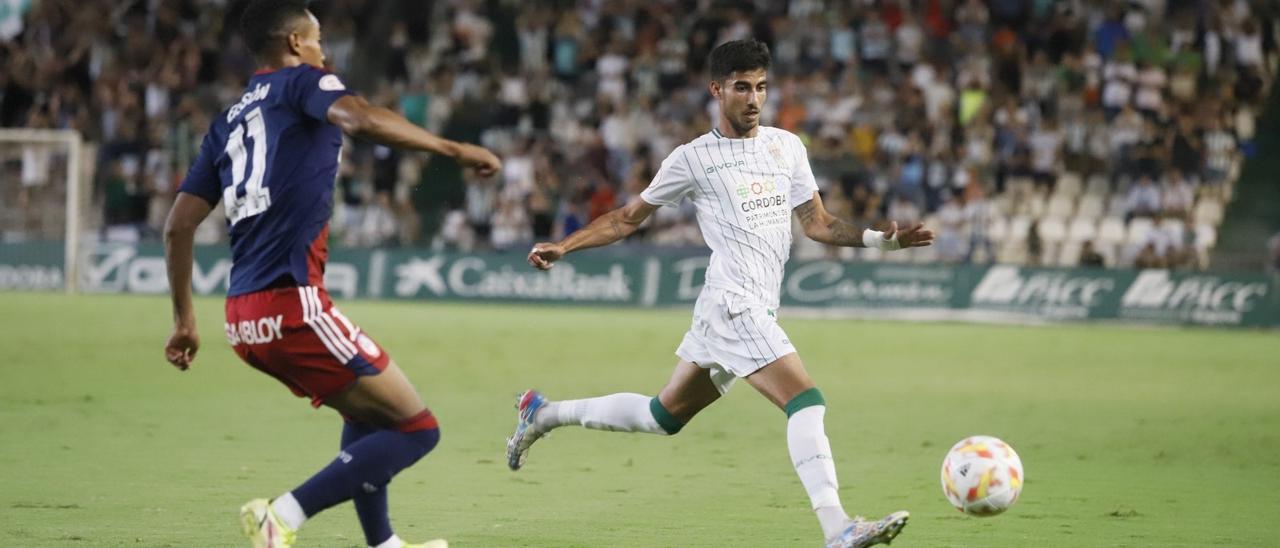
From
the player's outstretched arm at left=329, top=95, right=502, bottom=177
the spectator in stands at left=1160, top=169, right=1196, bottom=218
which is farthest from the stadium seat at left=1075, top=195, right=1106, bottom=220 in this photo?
the player's outstretched arm at left=329, top=95, right=502, bottom=177

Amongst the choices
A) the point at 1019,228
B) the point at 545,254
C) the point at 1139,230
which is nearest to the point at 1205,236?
the point at 1139,230

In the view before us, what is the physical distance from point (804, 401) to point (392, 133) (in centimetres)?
253

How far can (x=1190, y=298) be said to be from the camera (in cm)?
2491

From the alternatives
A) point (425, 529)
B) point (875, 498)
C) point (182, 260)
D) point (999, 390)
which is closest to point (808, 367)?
point (999, 390)

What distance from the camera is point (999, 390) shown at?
15.8m

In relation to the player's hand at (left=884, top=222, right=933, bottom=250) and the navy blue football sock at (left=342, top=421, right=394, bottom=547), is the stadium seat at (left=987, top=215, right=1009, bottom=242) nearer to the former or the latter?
the player's hand at (left=884, top=222, right=933, bottom=250)

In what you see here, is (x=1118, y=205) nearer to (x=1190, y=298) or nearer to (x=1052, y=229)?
(x=1052, y=229)

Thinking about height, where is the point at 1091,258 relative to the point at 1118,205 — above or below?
below

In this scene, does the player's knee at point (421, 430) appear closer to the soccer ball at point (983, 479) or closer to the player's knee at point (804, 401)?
the player's knee at point (804, 401)

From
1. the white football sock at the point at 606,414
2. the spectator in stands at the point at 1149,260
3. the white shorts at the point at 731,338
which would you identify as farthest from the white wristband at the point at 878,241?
the spectator in stands at the point at 1149,260

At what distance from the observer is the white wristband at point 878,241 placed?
7816 millimetres

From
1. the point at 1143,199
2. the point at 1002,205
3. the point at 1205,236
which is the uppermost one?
the point at 1143,199

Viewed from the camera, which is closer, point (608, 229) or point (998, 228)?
point (608, 229)

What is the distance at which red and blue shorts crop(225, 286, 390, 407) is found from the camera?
609 cm
